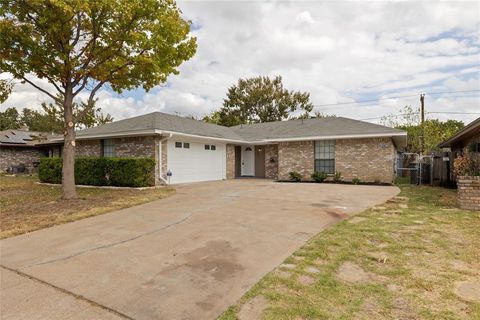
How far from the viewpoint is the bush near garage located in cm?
1266

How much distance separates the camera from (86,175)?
1397cm

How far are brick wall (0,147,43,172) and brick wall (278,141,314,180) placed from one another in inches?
851

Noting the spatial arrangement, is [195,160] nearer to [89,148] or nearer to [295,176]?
[295,176]

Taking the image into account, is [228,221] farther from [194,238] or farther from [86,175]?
[86,175]

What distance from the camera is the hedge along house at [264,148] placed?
46.7 feet

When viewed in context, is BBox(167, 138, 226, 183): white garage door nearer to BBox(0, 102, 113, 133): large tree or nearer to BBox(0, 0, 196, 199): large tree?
BBox(0, 0, 196, 199): large tree

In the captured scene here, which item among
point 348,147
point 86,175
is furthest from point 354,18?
point 86,175

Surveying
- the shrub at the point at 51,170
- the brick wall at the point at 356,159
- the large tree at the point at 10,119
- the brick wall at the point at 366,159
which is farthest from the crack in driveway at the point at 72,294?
the large tree at the point at 10,119

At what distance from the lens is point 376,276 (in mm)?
3473

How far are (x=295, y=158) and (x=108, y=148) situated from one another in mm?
10321

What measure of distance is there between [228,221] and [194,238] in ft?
4.38

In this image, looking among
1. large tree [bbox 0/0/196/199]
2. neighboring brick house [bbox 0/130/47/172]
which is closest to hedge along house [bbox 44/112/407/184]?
large tree [bbox 0/0/196/199]

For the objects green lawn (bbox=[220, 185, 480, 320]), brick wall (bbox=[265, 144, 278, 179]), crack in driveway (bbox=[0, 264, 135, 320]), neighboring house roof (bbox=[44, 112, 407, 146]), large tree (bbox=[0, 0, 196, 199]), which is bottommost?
crack in driveway (bbox=[0, 264, 135, 320])

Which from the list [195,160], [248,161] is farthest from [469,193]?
[248,161]
